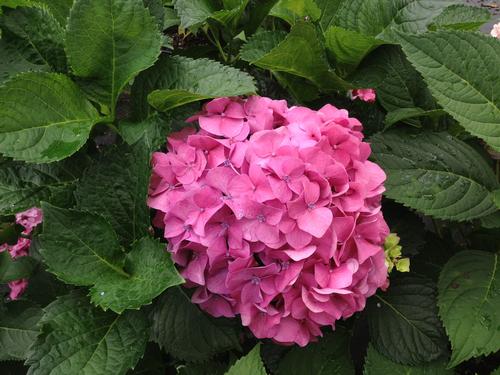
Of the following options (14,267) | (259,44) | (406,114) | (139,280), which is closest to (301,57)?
(259,44)

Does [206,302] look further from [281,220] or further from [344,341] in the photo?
[344,341]

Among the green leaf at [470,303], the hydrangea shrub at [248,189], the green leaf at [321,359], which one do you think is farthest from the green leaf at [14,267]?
the green leaf at [470,303]

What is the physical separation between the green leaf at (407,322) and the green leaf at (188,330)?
26 centimetres

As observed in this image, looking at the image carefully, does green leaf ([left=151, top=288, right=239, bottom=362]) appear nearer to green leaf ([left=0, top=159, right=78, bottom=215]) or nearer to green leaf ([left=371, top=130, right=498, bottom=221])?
green leaf ([left=0, top=159, right=78, bottom=215])

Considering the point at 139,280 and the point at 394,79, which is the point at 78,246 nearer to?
the point at 139,280

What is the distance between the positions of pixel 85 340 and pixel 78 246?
126mm

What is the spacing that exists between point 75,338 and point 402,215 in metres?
0.59

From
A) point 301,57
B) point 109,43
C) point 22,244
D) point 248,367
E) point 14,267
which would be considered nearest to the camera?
point 248,367

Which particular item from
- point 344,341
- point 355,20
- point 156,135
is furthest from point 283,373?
point 355,20

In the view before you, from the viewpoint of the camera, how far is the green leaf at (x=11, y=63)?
86 centimetres

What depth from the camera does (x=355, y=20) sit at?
104 centimetres

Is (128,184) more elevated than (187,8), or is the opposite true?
(187,8)

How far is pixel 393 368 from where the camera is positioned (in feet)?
3.08

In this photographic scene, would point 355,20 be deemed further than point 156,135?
Yes
